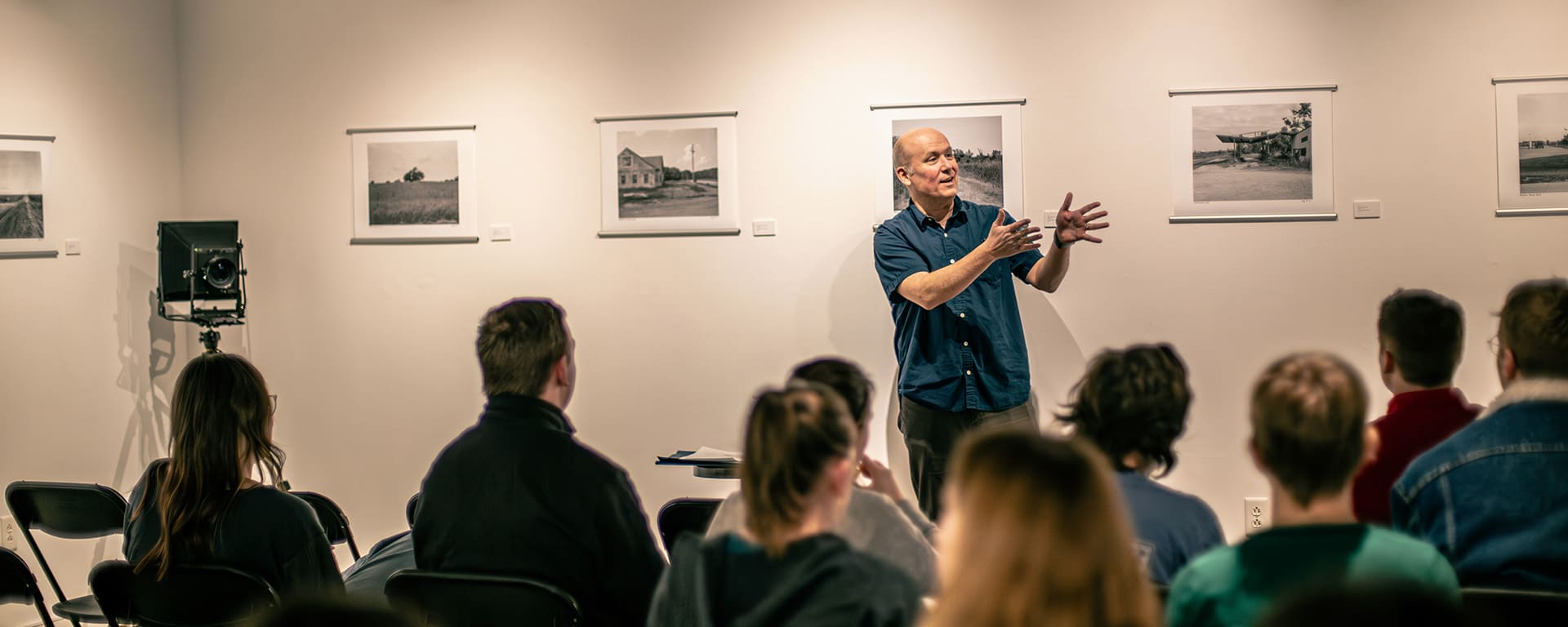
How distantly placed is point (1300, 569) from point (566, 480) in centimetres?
143

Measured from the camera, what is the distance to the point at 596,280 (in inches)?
197

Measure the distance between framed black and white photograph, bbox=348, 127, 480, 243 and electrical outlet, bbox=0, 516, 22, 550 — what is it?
1791 millimetres

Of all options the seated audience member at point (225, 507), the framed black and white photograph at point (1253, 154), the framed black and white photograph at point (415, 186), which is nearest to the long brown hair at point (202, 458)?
the seated audience member at point (225, 507)

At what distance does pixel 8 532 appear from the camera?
15.1ft

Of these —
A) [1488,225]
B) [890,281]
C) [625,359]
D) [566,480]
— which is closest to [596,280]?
[625,359]

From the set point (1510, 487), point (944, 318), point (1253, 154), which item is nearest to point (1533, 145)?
point (1253, 154)

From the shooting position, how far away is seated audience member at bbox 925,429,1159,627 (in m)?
1.17

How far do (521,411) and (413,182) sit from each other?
302 centimetres

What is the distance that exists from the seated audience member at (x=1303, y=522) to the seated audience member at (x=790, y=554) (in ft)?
1.51

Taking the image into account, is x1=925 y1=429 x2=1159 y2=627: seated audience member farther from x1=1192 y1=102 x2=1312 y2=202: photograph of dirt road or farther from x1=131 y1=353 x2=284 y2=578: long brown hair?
x1=1192 y1=102 x2=1312 y2=202: photograph of dirt road

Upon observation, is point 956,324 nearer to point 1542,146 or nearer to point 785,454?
point 1542,146

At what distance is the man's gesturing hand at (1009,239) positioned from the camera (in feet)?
12.1

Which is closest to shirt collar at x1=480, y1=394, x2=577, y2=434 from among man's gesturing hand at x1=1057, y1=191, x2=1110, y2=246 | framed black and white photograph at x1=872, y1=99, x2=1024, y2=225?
man's gesturing hand at x1=1057, y1=191, x2=1110, y2=246

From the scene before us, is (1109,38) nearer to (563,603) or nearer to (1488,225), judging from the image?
(1488,225)
